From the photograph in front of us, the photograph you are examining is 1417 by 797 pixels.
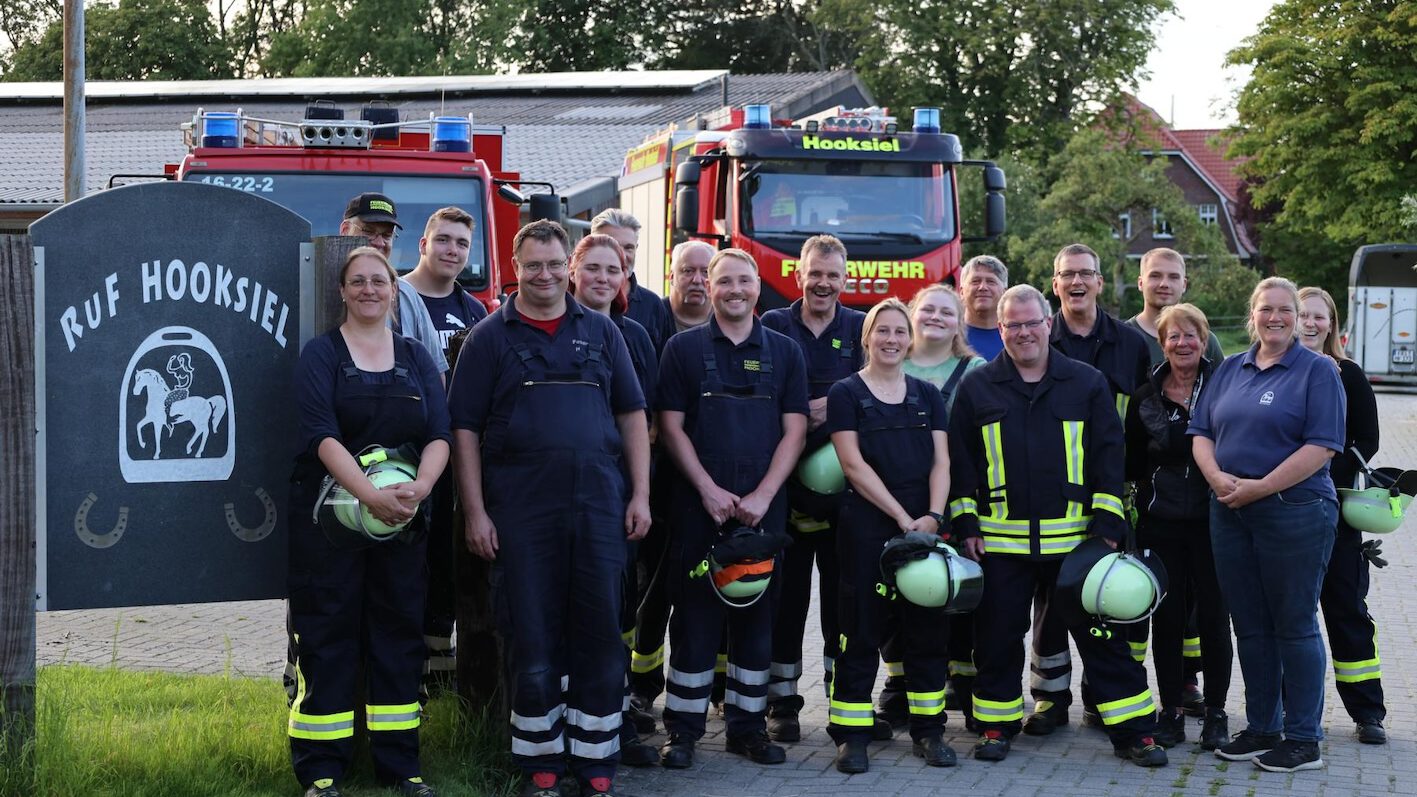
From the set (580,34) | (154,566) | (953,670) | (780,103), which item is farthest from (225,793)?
(580,34)

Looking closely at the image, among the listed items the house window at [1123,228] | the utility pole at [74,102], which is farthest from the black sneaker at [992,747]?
the house window at [1123,228]

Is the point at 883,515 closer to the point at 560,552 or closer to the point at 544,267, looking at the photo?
the point at 560,552

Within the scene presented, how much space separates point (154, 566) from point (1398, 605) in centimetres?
748

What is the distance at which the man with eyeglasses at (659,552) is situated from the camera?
6.88 m

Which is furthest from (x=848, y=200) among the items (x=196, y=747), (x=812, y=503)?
(x=196, y=747)

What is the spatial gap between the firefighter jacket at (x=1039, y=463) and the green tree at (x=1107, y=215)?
31528mm

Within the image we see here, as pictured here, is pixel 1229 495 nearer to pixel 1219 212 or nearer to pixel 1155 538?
pixel 1155 538

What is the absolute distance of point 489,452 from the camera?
577 cm

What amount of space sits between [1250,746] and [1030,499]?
4.36 feet

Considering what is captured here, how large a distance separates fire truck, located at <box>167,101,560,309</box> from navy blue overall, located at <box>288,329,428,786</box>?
551 cm

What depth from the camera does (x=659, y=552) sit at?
7129mm

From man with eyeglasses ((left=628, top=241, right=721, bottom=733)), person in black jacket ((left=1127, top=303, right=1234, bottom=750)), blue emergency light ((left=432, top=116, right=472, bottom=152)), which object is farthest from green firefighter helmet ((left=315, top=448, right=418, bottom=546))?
blue emergency light ((left=432, top=116, right=472, bottom=152))

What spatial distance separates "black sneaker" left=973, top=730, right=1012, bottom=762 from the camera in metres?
6.46

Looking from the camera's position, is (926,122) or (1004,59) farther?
(1004,59)
